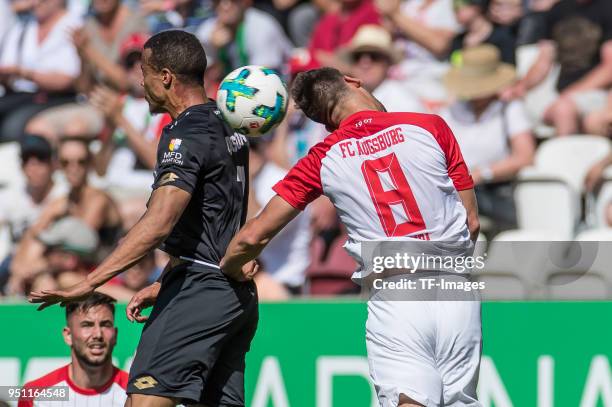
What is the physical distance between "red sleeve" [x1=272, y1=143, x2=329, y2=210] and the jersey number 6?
0.75ft

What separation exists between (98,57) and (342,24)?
255 centimetres

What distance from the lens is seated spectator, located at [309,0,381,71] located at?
11359 mm

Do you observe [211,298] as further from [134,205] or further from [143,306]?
[134,205]

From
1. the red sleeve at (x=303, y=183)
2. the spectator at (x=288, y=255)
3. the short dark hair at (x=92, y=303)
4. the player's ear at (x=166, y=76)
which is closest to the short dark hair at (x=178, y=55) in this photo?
the player's ear at (x=166, y=76)

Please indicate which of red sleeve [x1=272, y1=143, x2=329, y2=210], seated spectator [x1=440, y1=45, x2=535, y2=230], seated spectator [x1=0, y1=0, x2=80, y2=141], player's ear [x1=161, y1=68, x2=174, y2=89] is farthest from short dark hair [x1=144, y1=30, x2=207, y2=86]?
seated spectator [x1=0, y1=0, x2=80, y2=141]

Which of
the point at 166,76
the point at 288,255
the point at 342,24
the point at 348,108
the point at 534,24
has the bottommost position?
the point at 348,108

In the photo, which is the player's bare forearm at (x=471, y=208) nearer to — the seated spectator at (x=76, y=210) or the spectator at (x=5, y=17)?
the seated spectator at (x=76, y=210)

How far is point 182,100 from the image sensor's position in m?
6.05

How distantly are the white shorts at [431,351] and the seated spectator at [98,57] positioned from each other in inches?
256

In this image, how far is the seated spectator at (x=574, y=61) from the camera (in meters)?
10.5

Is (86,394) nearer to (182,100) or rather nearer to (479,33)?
(182,100)

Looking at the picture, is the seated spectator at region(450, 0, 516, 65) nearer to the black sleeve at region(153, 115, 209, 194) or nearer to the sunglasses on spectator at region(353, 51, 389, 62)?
the sunglasses on spectator at region(353, 51, 389, 62)

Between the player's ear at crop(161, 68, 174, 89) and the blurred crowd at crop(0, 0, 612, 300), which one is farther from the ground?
the blurred crowd at crop(0, 0, 612, 300)

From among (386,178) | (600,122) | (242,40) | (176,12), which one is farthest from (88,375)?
(176,12)
